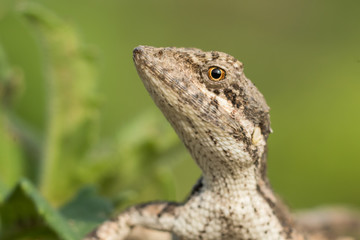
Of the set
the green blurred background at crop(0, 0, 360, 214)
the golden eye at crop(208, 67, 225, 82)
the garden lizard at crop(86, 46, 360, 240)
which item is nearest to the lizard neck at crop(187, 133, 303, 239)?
the garden lizard at crop(86, 46, 360, 240)

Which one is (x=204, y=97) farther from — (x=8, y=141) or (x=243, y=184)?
(x=8, y=141)

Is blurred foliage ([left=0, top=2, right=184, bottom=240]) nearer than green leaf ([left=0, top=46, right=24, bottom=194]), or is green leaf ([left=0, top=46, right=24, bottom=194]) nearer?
blurred foliage ([left=0, top=2, right=184, bottom=240])

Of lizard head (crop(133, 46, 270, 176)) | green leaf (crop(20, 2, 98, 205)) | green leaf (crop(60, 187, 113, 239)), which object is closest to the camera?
lizard head (crop(133, 46, 270, 176))

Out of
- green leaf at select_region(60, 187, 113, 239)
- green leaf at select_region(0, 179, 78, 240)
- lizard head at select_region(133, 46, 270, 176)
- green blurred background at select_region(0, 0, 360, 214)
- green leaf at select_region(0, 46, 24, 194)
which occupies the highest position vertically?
green blurred background at select_region(0, 0, 360, 214)

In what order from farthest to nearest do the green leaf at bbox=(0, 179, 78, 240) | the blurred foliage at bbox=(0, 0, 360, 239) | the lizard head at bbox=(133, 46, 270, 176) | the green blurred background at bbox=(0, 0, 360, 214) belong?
the green blurred background at bbox=(0, 0, 360, 214) < the blurred foliage at bbox=(0, 0, 360, 239) < the lizard head at bbox=(133, 46, 270, 176) < the green leaf at bbox=(0, 179, 78, 240)

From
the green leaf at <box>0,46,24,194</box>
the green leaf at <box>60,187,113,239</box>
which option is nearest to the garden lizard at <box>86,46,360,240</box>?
the green leaf at <box>60,187,113,239</box>

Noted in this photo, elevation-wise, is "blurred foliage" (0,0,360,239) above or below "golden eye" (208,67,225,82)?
above

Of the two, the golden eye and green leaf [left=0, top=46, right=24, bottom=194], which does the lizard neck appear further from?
green leaf [left=0, top=46, right=24, bottom=194]

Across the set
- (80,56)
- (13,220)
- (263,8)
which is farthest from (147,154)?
(263,8)
